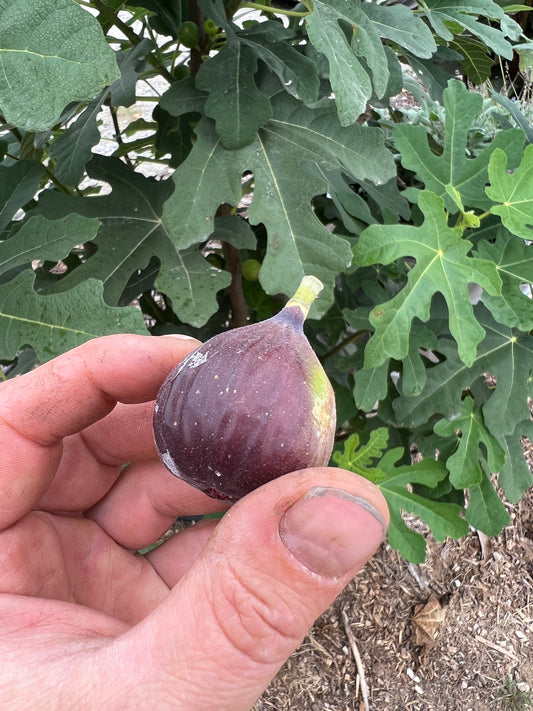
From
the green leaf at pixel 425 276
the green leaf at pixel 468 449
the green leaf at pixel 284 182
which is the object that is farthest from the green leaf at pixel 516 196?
the green leaf at pixel 468 449

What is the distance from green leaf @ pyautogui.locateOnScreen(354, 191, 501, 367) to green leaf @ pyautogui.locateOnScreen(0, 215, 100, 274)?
0.53 meters

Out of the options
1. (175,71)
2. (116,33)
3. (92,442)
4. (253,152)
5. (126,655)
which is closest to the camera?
(126,655)

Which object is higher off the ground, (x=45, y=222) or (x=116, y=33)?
(x=45, y=222)

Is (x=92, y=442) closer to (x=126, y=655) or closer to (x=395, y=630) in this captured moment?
(x=126, y=655)

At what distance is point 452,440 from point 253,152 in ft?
2.85

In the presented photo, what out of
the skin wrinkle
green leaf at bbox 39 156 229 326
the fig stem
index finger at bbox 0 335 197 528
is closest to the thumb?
the skin wrinkle

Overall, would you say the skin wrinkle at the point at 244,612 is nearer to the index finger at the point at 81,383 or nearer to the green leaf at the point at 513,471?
the index finger at the point at 81,383

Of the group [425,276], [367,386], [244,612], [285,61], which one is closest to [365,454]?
[367,386]

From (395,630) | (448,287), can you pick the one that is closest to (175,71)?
(448,287)

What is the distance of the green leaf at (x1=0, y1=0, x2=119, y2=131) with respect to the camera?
0.84 metres

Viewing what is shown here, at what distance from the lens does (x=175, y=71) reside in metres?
1.51

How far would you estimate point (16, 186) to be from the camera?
1.33 metres

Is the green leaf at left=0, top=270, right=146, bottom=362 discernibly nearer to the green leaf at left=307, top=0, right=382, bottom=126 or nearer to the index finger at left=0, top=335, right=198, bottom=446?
the index finger at left=0, top=335, right=198, bottom=446

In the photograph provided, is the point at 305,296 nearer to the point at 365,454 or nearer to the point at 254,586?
the point at 254,586
